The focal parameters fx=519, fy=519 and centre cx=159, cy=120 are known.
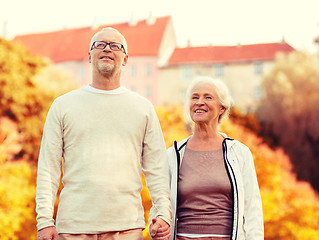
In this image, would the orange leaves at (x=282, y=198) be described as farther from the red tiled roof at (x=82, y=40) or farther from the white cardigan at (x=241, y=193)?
the white cardigan at (x=241, y=193)

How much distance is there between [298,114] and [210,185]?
3085 centimetres

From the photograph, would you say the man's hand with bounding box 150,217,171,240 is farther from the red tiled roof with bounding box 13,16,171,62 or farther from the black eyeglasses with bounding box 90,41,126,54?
the red tiled roof with bounding box 13,16,171,62

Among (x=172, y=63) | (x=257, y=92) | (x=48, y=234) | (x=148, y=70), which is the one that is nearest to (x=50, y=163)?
(x=48, y=234)

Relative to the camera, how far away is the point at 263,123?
1366 inches

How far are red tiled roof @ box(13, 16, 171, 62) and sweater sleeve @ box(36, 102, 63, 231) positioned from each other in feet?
145

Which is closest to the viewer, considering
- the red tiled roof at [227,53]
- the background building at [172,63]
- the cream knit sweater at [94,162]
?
the cream knit sweater at [94,162]

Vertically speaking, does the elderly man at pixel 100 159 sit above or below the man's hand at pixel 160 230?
above

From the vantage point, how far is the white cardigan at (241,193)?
3273mm

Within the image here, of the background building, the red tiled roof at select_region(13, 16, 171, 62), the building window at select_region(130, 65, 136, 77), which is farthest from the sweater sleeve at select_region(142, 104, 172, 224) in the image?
the red tiled roof at select_region(13, 16, 171, 62)

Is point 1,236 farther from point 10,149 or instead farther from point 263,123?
point 263,123

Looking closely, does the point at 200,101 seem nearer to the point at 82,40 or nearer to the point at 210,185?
the point at 210,185

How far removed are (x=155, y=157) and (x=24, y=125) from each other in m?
23.3

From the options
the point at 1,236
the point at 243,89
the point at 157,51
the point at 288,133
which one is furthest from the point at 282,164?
the point at 157,51

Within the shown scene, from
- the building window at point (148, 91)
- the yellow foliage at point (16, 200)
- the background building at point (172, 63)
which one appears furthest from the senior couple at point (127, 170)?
the building window at point (148, 91)
